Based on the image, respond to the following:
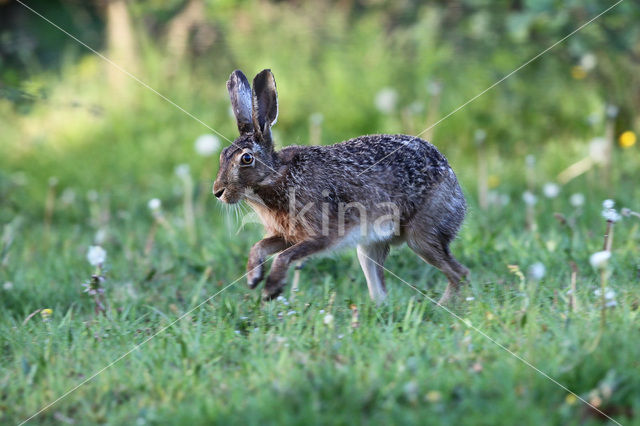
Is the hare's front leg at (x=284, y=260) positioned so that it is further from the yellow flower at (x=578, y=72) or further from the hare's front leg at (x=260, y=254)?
the yellow flower at (x=578, y=72)

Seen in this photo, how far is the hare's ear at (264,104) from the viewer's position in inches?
157

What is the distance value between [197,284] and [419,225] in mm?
1371

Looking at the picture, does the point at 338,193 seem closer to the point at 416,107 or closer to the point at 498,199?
the point at 498,199

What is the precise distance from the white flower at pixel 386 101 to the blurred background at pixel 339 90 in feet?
0.06

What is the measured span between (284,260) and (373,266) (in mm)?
667

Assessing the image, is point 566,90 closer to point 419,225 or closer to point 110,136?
point 419,225

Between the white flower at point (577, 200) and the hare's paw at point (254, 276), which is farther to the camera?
the white flower at point (577, 200)

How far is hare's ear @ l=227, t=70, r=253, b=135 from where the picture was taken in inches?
162

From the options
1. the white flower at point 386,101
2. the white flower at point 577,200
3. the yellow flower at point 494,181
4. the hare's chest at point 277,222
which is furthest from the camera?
the white flower at point 386,101

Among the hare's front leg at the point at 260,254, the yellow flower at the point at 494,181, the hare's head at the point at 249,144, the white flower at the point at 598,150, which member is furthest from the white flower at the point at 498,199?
the hare's head at the point at 249,144

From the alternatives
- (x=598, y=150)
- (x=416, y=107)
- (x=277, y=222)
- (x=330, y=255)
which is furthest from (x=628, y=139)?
(x=277, y=222)

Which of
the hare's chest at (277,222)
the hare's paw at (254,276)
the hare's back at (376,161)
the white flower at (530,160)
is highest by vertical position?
the white flower at (530,160)

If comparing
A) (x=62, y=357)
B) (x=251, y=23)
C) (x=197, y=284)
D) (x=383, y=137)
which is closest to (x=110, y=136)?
(x=251, y=23)

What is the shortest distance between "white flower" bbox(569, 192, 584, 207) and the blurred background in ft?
1.10
